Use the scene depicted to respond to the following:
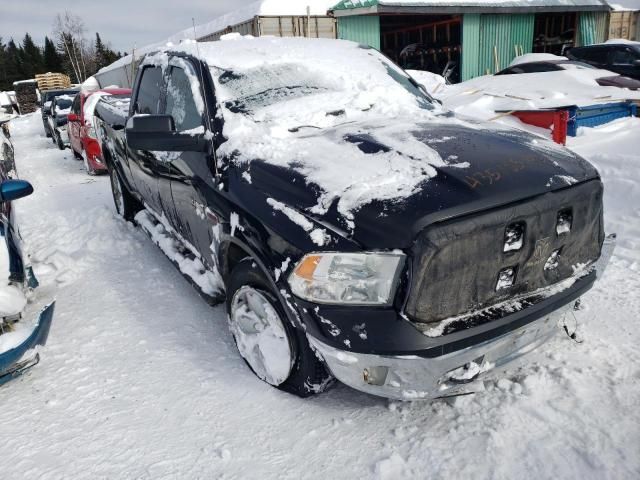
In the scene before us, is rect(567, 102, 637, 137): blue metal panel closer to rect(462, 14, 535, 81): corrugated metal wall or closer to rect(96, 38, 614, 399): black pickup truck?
rect(96, 38, 614, 399): black pickup truck

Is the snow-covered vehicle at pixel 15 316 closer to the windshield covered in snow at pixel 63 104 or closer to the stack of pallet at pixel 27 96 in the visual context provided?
the windshield covered in snow at pixel 63 104

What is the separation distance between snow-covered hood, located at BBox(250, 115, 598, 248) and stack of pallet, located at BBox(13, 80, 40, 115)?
4079 cm

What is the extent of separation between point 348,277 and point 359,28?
17.2m

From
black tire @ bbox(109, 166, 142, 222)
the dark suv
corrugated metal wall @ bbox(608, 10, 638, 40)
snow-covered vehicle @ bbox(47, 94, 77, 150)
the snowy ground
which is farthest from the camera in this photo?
corrugated metal wall @ bbox(608, 10, 638, 40)

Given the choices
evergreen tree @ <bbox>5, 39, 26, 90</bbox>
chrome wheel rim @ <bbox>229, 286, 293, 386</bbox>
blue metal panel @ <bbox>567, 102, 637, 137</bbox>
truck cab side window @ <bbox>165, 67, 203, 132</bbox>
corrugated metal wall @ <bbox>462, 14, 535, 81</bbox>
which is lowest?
chrome wheel rim @ <bbox>229, 286, 293, 386</bbox>

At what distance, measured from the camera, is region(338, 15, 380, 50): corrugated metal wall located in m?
16.9

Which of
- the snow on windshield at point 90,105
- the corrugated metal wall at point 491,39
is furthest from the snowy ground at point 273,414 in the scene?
the corrugated metal wall at point 491,39

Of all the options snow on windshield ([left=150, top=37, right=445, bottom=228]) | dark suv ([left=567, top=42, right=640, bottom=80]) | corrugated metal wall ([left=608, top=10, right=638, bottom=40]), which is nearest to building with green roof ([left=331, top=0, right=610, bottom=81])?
corrugated metal wall ([left=608, top=10, right=638, bottom=40])

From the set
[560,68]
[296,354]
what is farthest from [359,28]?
[296,354]

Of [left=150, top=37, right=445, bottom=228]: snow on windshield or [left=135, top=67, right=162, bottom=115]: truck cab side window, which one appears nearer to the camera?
[left=150, top=37, right=445, bottom=228]: snow on windshield

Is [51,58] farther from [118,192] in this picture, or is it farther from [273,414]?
[273,414]

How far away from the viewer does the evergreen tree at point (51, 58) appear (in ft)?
197

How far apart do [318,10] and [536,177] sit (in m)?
16.4

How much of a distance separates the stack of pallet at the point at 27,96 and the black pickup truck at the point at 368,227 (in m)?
39.9
